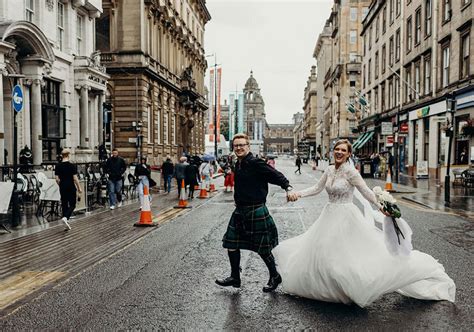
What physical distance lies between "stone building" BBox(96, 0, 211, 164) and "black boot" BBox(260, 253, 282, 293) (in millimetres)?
30623

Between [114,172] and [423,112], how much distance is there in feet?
75.4

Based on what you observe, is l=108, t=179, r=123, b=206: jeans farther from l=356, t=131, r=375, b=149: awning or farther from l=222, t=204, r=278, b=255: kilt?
l=356, t=131, r=375, b=149: awning

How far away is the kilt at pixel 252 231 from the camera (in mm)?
6082

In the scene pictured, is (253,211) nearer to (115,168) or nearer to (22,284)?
(22,284)

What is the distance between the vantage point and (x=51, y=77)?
23.8 metres

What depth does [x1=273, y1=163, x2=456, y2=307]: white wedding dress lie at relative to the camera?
537 cm

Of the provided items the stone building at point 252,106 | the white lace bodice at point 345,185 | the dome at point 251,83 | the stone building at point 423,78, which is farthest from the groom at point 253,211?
the dome at point 251,83

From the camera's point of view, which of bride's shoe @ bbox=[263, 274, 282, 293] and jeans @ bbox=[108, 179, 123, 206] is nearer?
bride's shoe @ bbox=[263, 274, 282, 293]

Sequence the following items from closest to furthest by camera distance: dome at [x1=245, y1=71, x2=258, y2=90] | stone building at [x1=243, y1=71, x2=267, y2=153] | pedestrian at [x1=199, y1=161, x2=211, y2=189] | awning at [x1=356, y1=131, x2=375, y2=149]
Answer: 1. pedestrian at [x1=199, y1=161, x2=211, y2=189]
2. awning at [x1=356, y1=131, x2=375, y2=149]
3. stone building at [x1=243, y1=71, x2=267, y2=153]
4. dome at [x1=245, y1=71, x2=258, y2=90]

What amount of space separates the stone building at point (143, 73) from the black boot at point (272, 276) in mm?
30623

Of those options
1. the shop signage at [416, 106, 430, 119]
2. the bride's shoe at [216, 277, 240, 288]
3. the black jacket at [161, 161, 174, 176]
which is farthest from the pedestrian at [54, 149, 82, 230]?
the shop signage at [416, 106, 430, 119]

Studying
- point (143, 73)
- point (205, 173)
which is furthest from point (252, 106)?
point (205, 173)

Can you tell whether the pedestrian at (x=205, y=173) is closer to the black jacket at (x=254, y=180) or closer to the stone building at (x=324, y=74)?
the black jacket at (x=254, y=180)

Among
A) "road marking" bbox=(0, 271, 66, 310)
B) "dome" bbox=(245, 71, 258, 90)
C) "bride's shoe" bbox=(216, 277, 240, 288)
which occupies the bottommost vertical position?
"road marking" bbox=(0, 271, 66, 310)
